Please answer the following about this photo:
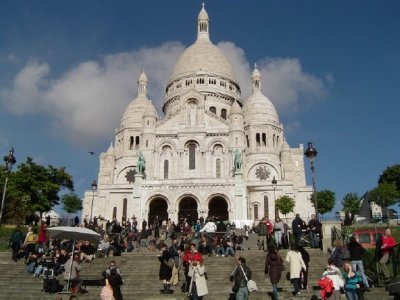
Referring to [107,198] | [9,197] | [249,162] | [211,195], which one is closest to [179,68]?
[249,162]

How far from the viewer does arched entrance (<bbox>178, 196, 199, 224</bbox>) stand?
140ft

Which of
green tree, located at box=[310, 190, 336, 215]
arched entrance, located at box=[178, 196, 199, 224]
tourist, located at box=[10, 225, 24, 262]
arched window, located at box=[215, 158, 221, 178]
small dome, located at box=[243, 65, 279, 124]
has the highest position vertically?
small dome, located at box=[243, 65, 279, 124]

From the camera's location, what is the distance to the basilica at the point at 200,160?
4206 centimetres

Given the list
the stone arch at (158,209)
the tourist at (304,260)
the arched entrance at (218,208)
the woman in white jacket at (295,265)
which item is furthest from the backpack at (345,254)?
the arched entrance at (218,208)

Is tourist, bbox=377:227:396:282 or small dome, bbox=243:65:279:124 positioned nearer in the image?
tourist, bbox=377:227:396:282

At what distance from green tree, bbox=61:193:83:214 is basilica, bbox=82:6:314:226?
1512 cm

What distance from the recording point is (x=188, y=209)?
43125mm

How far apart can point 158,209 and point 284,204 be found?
43.1ft

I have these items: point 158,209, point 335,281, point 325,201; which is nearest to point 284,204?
point 325,201

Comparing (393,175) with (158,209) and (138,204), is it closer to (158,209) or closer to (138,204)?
(158,209)

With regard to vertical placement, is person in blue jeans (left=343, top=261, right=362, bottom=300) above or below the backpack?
below

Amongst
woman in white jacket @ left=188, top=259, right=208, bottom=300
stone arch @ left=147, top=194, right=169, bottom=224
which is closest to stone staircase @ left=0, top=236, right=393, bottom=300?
woman in white jacket @ left=188, top=259, right=208, bottom=300

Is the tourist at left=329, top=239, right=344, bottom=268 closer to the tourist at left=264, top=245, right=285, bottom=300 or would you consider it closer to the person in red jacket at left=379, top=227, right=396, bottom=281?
the person in red jacket at left=379, top=227, right=396, bottom=281

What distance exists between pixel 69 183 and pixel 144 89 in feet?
76.8
